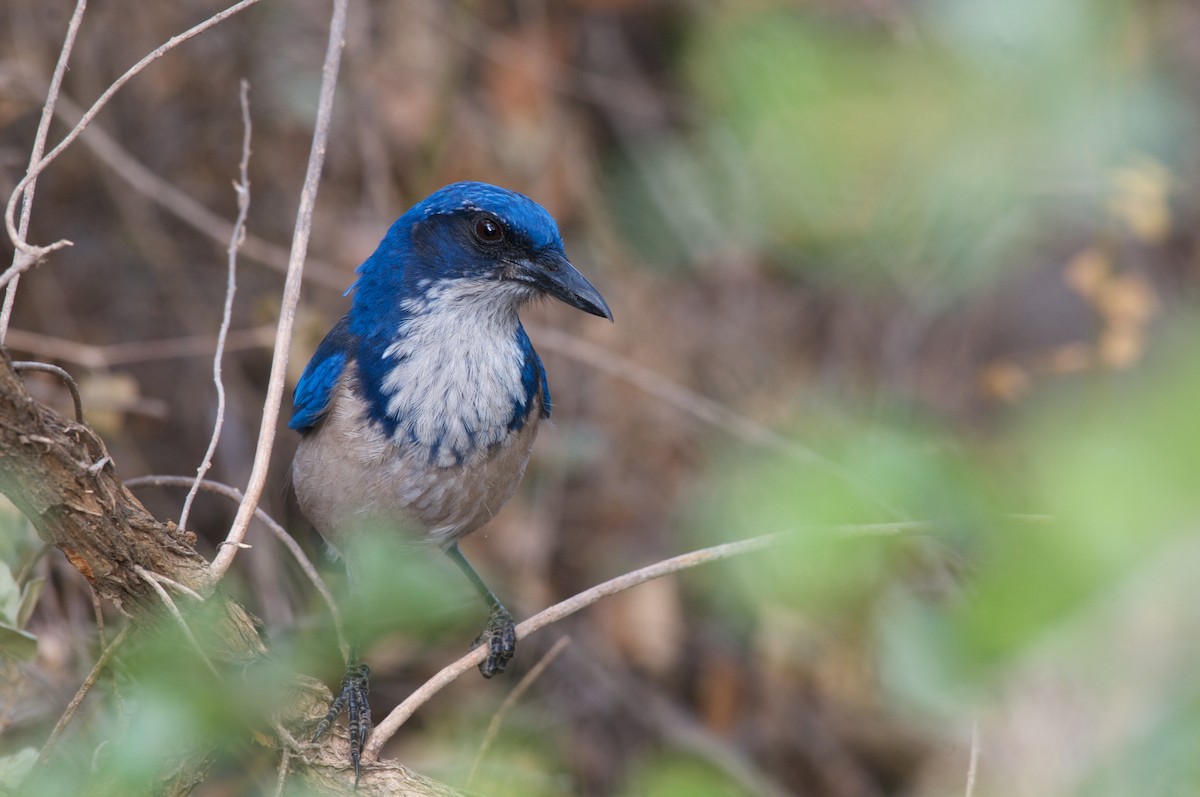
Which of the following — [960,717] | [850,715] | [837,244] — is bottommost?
[960,717]

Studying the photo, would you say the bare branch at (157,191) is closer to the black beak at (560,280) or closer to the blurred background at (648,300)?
the blurred background at (648,300)

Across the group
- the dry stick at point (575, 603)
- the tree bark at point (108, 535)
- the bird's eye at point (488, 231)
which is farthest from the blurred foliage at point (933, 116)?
the tree bark at point (108, 535)

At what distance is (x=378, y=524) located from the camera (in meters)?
3.97

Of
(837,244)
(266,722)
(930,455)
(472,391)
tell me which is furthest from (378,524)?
(837,244)

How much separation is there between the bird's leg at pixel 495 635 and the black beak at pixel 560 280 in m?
1.06

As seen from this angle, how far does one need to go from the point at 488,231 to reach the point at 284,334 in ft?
4.20

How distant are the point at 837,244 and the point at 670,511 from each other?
166 cm

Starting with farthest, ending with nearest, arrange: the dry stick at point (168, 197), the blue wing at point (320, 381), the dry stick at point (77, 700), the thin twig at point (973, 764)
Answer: the dry stick at point (168, 197)
the blue wing at point (320, 381)
the thin twig at point (973, 764)
the dry stick at point (77, 700)

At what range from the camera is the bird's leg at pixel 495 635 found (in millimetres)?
4312

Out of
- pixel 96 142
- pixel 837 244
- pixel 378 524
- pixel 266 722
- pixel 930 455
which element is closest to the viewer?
pixel 930 455

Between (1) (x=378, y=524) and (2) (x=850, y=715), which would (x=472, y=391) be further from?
(2) (x=850, y=715)

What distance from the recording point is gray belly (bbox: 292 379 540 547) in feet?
12.9

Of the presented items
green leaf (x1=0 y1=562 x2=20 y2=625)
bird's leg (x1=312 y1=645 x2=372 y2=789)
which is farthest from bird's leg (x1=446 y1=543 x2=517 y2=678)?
green leaf (x1=0 y1=562 x2=20 y2=625)

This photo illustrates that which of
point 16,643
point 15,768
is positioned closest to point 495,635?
point 16,643
